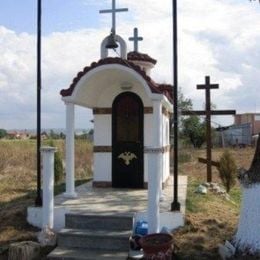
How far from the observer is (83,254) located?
25.7ft

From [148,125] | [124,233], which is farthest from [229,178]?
[124,233]

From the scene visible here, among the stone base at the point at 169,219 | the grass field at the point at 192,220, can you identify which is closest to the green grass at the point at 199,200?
the grass field at the point at 192,220

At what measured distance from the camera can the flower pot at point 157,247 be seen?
23.2ft

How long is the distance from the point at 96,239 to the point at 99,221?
50 cm

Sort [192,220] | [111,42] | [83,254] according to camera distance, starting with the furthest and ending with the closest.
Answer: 1. [111,42]
2. [192,220]
3. [83,254]

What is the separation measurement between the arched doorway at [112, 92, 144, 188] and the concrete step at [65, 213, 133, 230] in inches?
136

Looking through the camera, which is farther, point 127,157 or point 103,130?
point 103,130

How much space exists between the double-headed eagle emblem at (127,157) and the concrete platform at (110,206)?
832 mm

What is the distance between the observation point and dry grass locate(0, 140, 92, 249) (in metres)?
9.10

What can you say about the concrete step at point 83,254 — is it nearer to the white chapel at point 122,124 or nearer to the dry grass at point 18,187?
the dry grass at point 18,187

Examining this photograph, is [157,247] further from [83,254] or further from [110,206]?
[110,206]

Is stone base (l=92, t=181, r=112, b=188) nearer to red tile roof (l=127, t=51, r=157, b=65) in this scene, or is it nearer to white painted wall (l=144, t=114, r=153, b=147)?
white painted wall (l=144, t=114, r=153, b=147)

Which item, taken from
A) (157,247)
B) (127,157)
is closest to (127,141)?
(127,157)

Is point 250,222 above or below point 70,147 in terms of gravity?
below
